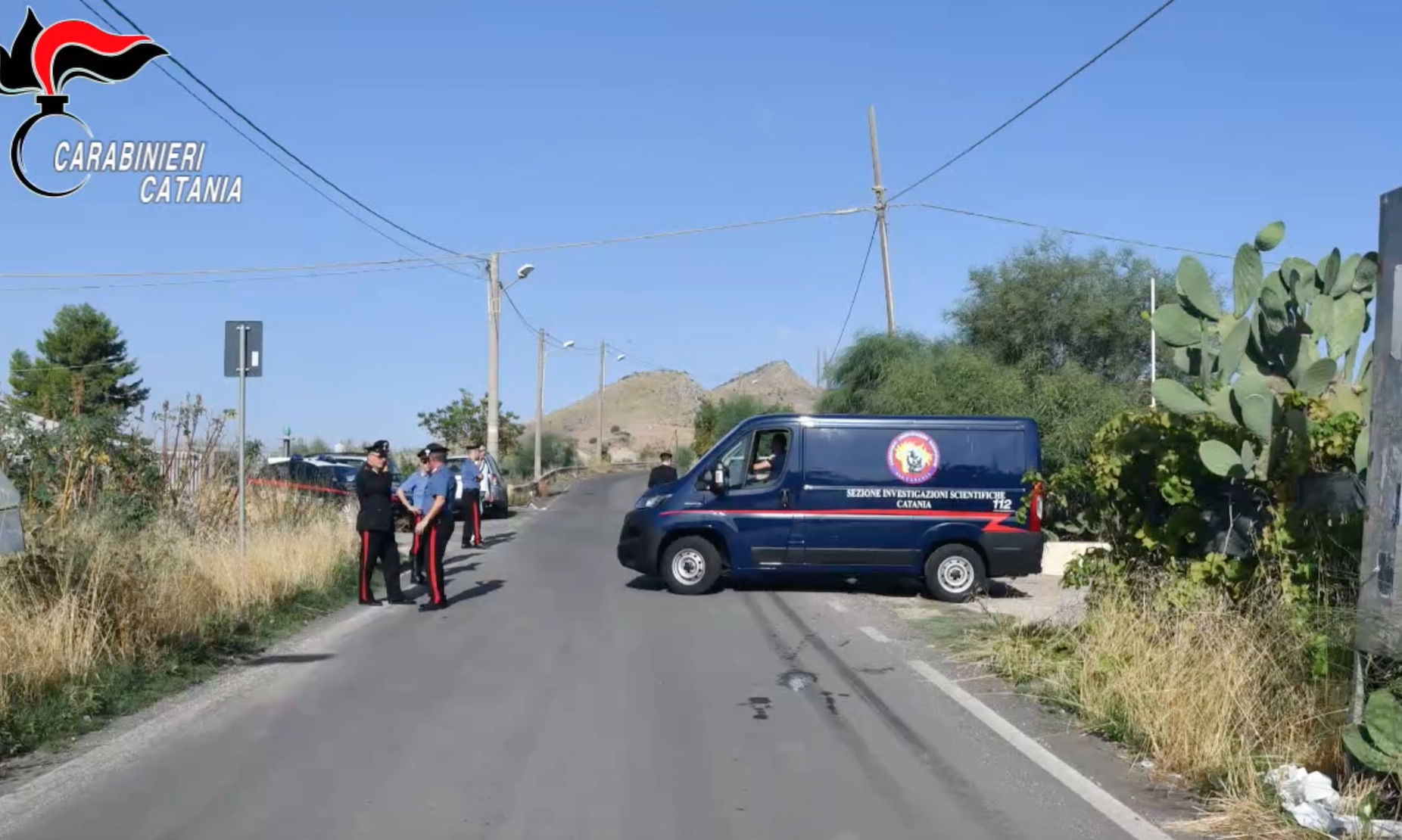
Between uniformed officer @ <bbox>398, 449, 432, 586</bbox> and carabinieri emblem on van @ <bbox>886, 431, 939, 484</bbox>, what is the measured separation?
5373 mm

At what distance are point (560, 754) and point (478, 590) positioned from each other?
825 cm

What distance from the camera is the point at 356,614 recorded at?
514 inches

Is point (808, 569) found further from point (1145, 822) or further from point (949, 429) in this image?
point (1145, 822)

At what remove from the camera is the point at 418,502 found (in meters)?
14.5

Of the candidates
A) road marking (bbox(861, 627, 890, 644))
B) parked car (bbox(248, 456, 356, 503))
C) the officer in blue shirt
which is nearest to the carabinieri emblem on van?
road marking (bbox(861, 627, 890, 644))

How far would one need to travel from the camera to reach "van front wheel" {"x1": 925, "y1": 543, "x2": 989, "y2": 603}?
15008 mm

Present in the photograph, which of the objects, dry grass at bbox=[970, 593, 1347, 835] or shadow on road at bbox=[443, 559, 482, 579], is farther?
shadow on road at bbox=[443, 559, 482, 579]

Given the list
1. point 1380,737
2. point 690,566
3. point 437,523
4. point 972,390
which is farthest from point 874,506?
point 1380,737

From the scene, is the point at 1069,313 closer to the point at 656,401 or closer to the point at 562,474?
the point at 562,474

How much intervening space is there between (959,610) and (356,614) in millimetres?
6435

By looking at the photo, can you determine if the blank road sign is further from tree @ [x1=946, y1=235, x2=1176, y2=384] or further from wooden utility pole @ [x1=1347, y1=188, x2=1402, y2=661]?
tree @ [x1=946, y1=235, x2=1176, y2=384]

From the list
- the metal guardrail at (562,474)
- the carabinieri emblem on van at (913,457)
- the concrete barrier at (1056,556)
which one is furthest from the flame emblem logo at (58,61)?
the metal guardrail at (562,474)

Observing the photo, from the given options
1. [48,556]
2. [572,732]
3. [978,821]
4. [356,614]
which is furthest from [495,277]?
[978,821]

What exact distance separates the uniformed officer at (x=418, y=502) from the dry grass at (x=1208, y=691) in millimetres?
7247
